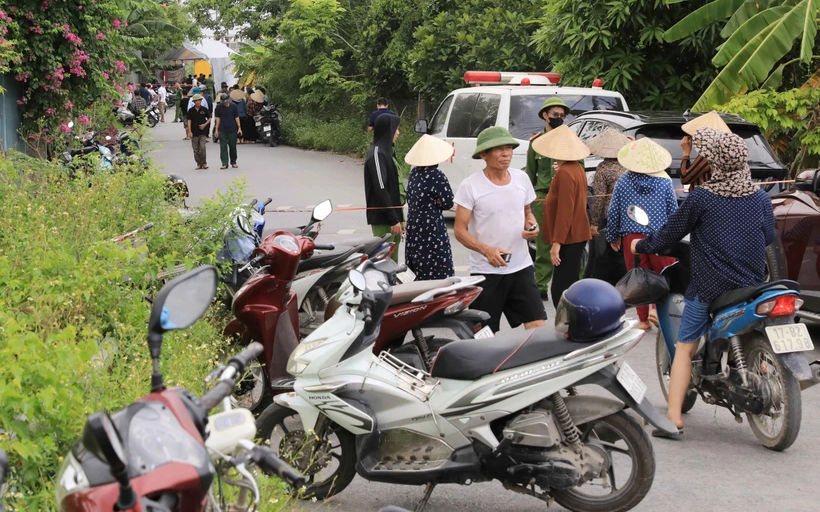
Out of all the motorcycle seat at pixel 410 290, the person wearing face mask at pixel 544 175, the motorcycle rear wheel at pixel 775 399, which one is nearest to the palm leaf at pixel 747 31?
the person wearing face mask at pixel 544 175

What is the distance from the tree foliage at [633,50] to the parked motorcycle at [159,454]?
14.4 m

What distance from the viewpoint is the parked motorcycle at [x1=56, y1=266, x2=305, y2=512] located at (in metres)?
2.11

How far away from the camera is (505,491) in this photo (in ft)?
17.6

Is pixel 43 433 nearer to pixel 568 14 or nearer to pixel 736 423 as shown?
pixel 736 423

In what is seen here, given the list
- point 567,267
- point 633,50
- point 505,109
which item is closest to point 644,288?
point 567,267

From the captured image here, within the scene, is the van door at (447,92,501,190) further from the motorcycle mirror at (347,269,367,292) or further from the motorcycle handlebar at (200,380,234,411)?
the motorcycle handlebar at (200,380,234,411)

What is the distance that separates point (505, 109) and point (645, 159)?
213 inches

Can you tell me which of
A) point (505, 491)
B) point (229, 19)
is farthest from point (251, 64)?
point (505, 491)

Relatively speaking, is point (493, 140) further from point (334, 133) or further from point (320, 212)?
point (334, 133)

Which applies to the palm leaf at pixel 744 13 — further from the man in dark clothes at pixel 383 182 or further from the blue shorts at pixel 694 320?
the blue shorts at pixel 694 320

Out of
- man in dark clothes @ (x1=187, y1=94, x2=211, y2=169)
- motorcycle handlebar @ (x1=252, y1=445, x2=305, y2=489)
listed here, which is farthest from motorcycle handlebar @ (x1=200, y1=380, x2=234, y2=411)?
man in dark clothes @ (x1=187, y1=94, x2=211, y2=169)

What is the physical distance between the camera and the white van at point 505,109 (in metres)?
13.0

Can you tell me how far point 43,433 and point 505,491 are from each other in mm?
2503

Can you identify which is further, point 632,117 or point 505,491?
point 632,117
